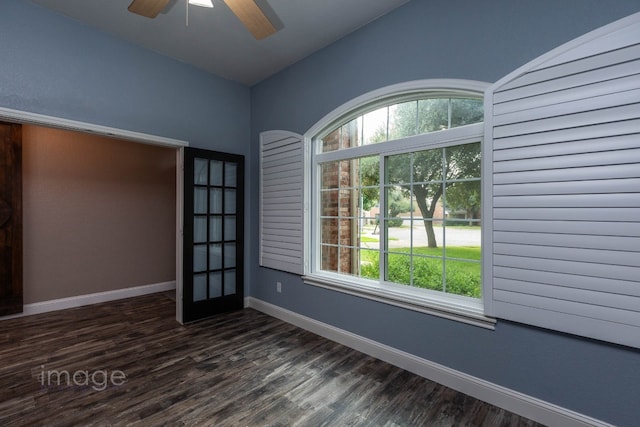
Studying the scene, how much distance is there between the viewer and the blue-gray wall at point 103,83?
8.06ft

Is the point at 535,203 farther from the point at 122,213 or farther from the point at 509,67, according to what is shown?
the point at 122,213

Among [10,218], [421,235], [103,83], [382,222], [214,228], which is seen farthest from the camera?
[214,228]

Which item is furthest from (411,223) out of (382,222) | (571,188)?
(571,188)

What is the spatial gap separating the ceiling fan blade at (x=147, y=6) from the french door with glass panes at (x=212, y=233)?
1.59 metres

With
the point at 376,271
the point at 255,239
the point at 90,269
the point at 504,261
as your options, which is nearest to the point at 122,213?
the point at 90,269

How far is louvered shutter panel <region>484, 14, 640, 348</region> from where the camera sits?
1559mm

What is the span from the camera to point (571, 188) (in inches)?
67.3

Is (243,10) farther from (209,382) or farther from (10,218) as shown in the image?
(10,218)

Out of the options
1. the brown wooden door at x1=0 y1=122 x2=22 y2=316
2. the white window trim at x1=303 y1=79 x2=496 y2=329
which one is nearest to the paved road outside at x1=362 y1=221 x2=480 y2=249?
the white window trim at x1=303 y1=79 x2=496 y2=329

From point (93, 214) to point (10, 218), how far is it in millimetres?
838

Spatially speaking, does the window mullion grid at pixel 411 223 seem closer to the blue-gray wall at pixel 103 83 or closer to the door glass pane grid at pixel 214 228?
the door glass pane grid at pixel 214 228

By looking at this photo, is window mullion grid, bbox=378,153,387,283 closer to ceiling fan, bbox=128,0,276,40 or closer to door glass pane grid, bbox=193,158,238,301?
ceiling fan, bbox=128,0,276,40

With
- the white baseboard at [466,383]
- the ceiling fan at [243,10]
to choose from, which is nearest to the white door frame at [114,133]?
the ceiling fan at [243,10]

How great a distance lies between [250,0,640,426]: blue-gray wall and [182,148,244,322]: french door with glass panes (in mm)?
1069
